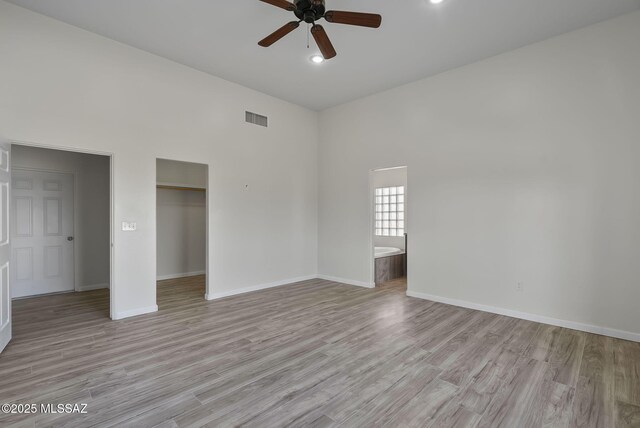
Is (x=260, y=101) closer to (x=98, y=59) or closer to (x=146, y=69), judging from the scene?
(x=146, y=69)

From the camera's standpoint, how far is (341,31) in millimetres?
3602

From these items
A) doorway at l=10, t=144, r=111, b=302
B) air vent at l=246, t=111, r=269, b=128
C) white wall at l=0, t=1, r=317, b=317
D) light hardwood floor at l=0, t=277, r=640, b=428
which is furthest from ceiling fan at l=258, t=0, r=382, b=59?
doorway at l=10, t=144, r=111, b=302

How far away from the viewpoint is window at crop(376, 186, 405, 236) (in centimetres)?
769

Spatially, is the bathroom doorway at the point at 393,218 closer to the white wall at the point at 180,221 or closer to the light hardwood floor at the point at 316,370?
the light hardwood floor at the point at 316,370

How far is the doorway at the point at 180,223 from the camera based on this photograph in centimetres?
609

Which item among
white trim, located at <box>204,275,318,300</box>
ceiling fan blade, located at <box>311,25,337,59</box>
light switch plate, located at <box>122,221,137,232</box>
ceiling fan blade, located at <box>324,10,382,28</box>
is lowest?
white trim, located at <box>204,275,318,300</box>

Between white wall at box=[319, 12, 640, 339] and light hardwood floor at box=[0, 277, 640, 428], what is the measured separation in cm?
53

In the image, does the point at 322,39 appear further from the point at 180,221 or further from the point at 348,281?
the point at 180,221

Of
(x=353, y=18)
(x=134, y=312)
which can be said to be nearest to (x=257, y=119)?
(x=353, y=18)

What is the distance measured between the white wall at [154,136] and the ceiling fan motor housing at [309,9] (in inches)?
103

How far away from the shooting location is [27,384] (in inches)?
95.3

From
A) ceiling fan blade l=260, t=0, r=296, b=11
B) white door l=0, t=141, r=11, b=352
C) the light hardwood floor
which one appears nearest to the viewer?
the light hardwood floor

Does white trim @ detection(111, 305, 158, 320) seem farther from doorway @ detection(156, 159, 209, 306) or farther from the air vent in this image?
the air vent

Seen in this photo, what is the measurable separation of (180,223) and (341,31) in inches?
202
